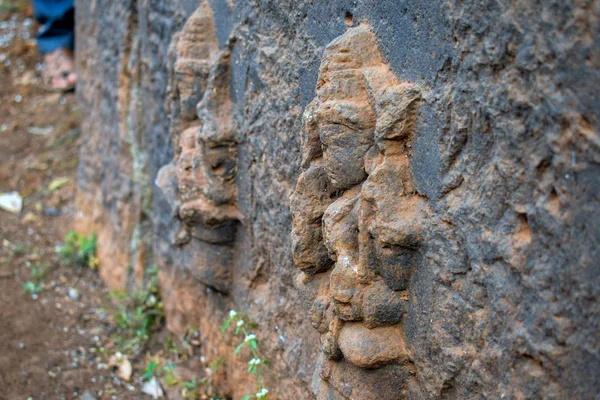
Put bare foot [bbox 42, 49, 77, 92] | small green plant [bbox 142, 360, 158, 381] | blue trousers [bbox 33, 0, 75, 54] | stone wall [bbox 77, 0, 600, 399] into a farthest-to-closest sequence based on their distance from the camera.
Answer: blue trousers [bbox 33, 0, 75, 54], bare foot [bbox 42, 49, 77, 92], small green plant [bbox 142, 360, 158, 381], stone wall [bbox 77, 0, 600, 399]

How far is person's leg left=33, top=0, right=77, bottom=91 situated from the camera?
239 inches

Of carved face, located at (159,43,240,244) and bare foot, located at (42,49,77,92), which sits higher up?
carved face, located at (159,43,240,244)

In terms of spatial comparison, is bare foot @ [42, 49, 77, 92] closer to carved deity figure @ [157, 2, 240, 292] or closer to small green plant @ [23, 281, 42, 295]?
small green plant @ [23, 281, 42, 295]

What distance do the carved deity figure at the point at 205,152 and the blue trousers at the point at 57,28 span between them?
3.82 meters

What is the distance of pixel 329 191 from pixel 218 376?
134 cm

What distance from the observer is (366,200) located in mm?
1520

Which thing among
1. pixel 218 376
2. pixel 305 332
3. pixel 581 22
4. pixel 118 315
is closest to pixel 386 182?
pixel 581 22

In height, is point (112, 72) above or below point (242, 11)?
below

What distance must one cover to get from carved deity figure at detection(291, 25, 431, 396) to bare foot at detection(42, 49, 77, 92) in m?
4.84

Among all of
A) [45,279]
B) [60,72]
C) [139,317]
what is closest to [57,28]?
[60,72]

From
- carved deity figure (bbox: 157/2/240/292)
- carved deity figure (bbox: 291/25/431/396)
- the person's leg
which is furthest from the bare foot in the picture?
carved deity figure (bbox: 291/25/431/396)

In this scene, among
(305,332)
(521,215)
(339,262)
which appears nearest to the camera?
(521,215)

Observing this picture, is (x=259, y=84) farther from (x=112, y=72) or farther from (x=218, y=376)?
(x=112, y=72)

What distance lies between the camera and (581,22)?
1.07 m
